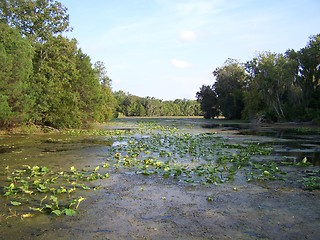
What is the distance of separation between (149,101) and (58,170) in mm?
148067

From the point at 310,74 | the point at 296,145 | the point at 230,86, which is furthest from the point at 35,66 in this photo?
the point at 230,86

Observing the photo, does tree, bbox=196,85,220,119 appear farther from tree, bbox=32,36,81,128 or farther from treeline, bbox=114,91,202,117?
tree, bbox=32,36,81,128

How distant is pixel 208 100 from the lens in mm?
93062

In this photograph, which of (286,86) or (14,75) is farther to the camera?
(286,86)

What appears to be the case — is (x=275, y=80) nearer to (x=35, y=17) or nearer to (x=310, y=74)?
(x=310, y=74)

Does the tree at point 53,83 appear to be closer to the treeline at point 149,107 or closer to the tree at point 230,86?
the tree at point 230,86

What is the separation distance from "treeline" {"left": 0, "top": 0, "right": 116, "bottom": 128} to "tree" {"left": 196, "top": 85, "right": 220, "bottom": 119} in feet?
204

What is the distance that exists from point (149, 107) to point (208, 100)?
219ft

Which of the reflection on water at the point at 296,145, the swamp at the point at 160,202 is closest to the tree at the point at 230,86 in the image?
the reflection on water at the point at 296,145

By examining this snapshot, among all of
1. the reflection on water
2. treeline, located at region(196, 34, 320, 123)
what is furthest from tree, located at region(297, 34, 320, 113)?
the reflection on water

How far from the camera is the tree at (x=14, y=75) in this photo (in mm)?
22312

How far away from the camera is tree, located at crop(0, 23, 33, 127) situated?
22.3m

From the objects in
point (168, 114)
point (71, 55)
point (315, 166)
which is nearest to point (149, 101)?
point (168, 114)

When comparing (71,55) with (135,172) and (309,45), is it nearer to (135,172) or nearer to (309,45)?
(135,172)
